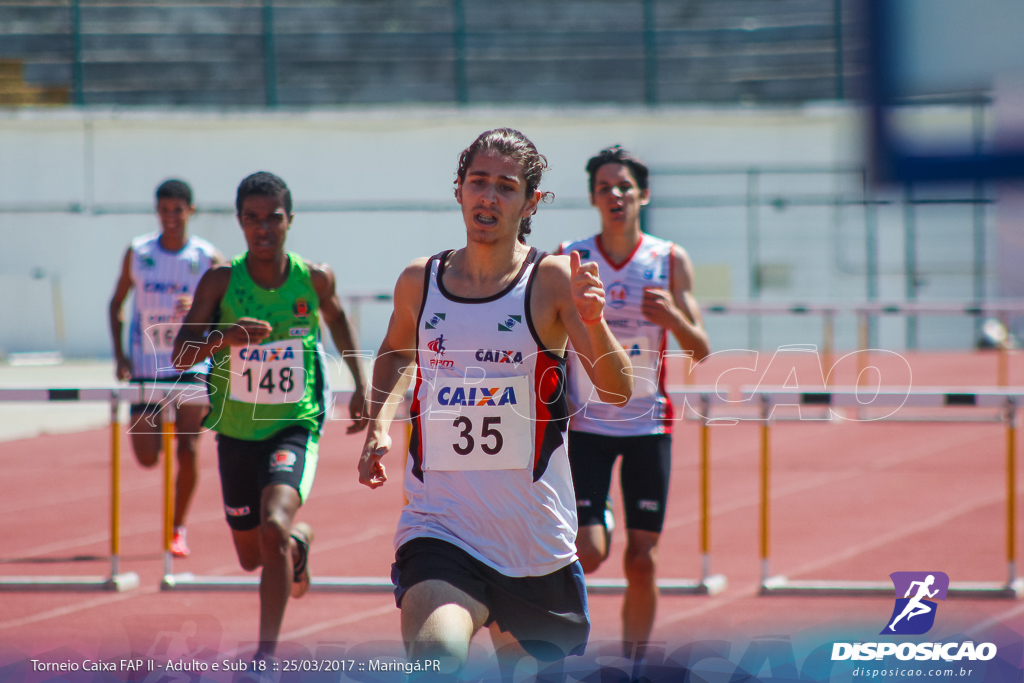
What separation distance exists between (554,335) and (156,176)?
17.8m

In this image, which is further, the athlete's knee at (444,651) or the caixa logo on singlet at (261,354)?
the caixa logo on singlet at (261,354)

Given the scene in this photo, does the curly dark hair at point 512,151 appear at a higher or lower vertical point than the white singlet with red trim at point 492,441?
higher

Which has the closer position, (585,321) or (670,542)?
(585,321)

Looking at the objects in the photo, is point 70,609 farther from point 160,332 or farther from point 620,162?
point 620,162

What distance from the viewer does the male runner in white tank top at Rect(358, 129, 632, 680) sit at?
3.11 m

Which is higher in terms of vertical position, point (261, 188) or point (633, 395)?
point (261, 188)

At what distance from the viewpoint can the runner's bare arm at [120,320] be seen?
725 cm

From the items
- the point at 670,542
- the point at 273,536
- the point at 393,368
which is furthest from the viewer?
the point at 670,542

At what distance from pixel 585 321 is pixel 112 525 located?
3803 mm

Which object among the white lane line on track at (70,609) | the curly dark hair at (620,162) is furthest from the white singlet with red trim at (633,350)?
the white lane line on track at (70,609)

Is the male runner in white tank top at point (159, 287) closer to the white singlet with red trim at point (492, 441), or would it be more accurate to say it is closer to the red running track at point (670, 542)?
the red running track at point (670, 542)

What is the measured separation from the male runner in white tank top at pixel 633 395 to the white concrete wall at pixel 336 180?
47.7ft

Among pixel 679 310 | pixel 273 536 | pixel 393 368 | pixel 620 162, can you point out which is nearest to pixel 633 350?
pixel 679 310

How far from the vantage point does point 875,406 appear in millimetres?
5828
